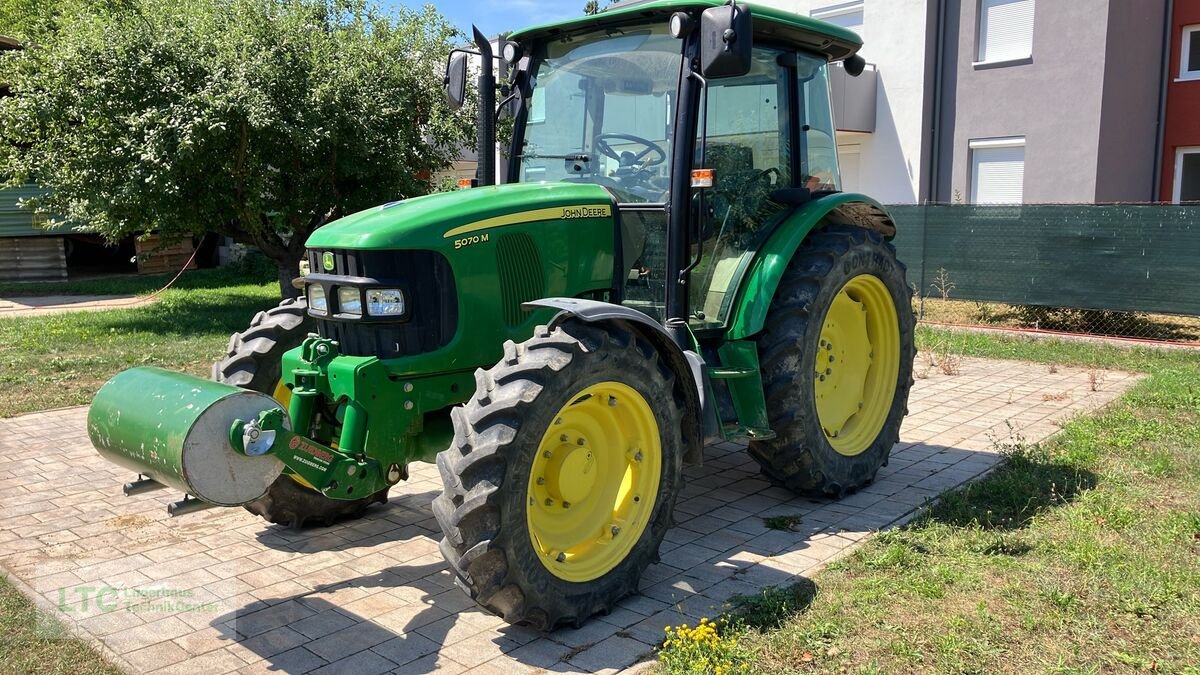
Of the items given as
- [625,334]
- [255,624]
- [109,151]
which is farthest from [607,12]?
[109,151]

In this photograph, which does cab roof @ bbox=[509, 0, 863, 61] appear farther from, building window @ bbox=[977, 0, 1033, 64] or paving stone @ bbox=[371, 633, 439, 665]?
building window @ bbox=[977, 0, 1033, 64]

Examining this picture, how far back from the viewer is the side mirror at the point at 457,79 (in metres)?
5.26

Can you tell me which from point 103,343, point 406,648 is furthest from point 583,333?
point 103,343

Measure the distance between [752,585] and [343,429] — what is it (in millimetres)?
1918

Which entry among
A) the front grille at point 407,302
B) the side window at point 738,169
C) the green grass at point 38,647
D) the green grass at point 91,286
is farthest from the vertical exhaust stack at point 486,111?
the green grass at point 91,286

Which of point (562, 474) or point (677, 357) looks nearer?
point (562, 474)

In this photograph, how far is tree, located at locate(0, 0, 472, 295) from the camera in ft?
38.0

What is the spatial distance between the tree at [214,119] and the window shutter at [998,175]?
357 inches

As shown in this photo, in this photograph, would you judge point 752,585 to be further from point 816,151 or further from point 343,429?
point 816,151

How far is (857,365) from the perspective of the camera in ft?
18.9

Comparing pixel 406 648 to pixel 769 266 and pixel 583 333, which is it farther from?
pixel 769 266

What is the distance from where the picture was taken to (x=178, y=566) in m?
4.48

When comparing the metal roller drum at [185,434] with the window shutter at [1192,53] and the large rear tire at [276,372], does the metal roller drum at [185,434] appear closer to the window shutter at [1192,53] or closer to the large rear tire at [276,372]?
the large rear tire at [276,372]

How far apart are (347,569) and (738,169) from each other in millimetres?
2864
